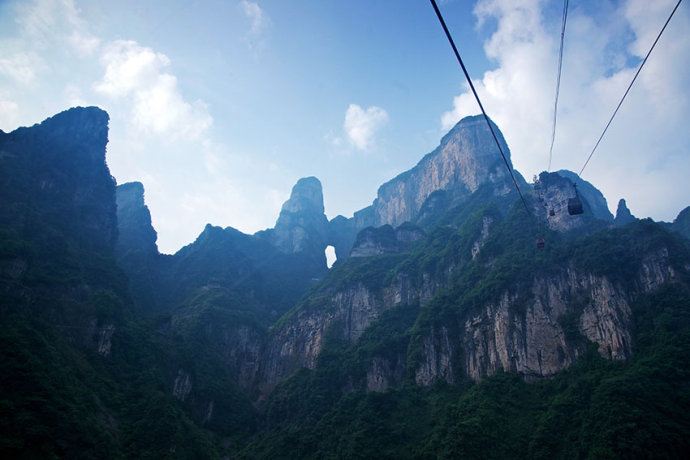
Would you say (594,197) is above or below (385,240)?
above

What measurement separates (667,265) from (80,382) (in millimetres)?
78289

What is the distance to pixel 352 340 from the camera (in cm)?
9706

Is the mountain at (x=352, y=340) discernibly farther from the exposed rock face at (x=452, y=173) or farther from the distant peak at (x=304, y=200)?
the distant peak at (x=304, y=200)

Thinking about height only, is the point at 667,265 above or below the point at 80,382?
above

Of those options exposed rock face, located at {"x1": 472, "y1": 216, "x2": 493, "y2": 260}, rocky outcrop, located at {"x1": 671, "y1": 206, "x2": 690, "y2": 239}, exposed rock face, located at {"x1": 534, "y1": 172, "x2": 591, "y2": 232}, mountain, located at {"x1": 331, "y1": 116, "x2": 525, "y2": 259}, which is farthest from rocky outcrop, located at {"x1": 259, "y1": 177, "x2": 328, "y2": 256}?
rocky outcrop, located at {"x1": 671, "y1": 206, "x2": 690, "y2": 239}

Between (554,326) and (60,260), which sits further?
(60,260)

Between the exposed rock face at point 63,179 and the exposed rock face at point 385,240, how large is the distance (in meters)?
64.3

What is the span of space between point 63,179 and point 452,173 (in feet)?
373

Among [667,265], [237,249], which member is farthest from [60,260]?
[667,265]

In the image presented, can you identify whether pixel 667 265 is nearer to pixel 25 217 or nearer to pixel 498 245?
pixel 498 245

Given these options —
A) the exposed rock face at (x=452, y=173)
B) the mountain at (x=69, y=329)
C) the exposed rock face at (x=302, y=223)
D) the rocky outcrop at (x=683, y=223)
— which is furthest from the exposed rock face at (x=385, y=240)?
the mountain at (x=69, y=329)

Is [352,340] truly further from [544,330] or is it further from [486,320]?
[544,330]

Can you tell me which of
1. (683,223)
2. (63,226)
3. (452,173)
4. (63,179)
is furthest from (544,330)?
(63,179)

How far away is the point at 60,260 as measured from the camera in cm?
7375
